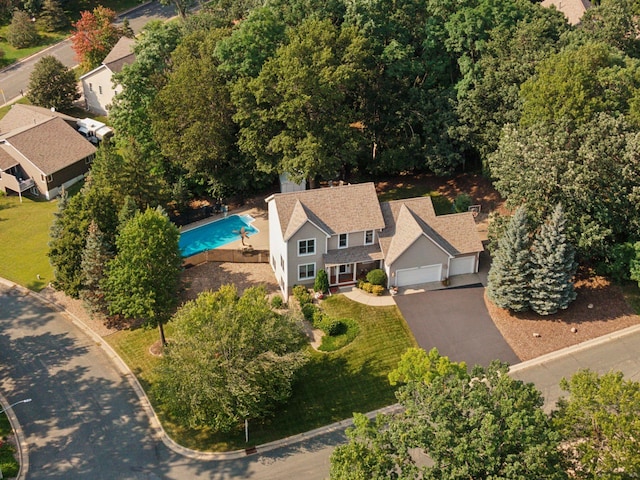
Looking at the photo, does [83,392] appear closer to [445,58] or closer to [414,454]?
→ [414,454]

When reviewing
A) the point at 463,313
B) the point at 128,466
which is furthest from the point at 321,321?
the point at 128,466

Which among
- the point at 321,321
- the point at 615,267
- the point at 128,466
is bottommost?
the point at 128,466

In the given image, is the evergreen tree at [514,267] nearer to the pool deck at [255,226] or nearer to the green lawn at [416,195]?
the green lawn at [416,195]

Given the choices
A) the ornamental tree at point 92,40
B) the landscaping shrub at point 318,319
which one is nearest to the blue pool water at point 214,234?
the landscaping shrub at point 318,319

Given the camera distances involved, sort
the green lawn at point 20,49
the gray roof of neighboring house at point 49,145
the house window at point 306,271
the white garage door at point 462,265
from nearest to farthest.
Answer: the house window at point 306,271 < the white garage door at point 462,265 < the gray roof of neighboring house at point 49,145 < the green lawn at point 20,49

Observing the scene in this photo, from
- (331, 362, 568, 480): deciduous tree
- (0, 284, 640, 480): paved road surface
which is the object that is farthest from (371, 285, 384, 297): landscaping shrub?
(331, 362, 568, 480): deciduous tree

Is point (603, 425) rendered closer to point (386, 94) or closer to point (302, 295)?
point (302, 295)
